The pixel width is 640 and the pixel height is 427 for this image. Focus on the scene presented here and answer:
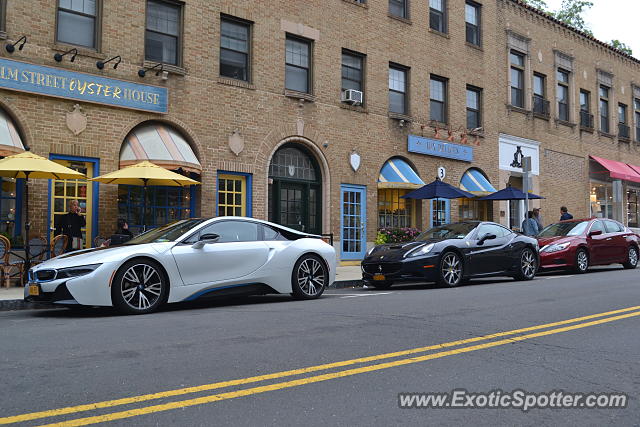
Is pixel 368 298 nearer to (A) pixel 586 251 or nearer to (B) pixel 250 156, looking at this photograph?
(B) pixel 250 156

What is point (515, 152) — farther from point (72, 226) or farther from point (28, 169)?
point (28, 169)

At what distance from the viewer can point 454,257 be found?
484 inches

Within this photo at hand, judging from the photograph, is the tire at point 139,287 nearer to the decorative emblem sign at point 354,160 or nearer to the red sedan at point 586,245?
the red sedan at point 586,245

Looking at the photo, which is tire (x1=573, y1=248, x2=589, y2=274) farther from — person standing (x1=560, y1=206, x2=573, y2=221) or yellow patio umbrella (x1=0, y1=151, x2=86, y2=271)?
yellow patio umbrella (x1=0, y1=151, x2=86, y2=271)

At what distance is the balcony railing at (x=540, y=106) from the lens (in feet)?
85.3

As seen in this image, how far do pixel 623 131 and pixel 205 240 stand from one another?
1144 inches

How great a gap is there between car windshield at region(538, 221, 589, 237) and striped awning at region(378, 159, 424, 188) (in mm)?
4384

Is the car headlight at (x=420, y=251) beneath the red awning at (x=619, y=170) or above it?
beneath

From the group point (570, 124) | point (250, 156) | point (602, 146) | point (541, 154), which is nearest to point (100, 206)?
point (250, 156)

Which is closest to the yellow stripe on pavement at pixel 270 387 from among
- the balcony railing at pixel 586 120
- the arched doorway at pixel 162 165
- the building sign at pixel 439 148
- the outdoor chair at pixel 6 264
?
the outdoor chair at pixel 6 264

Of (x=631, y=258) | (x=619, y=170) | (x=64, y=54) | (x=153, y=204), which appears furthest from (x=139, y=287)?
(x=619, y=170)

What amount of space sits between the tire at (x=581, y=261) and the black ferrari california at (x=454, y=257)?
2211mm

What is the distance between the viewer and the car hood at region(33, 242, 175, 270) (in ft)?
26.4

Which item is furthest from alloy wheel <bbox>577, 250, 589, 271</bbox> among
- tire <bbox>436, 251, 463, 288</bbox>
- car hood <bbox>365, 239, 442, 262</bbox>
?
car hood <bbox>365, 239, 442, 262</bbox>
